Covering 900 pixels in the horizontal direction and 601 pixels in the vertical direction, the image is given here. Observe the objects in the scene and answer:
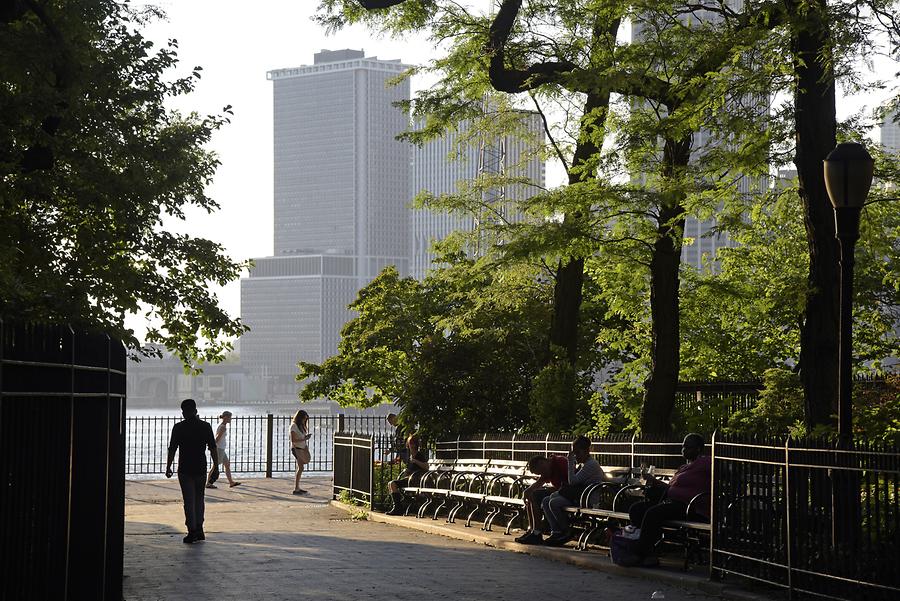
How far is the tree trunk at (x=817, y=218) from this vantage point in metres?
13.8

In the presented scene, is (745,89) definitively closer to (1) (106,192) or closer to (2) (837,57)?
(2) (837,57)

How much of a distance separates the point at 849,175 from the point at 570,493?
577 cm

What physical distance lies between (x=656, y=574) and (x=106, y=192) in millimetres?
9372

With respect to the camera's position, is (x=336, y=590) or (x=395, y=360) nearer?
(x=336, y=590)

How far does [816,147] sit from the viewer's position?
14180 mm

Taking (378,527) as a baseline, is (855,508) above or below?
above

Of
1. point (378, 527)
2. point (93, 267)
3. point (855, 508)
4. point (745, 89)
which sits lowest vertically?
point (378, 527)

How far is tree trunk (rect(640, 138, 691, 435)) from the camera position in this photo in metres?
20.3

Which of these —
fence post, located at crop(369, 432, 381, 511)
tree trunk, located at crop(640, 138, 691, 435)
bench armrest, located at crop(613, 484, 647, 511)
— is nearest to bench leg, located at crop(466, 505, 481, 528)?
tree trunk, located at crop(640, 138, 691, 435)

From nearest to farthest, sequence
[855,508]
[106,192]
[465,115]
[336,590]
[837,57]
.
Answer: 1. [855,508]
2. [336,590]
3. [837,57]
4. [106,192]
5. [465,115]

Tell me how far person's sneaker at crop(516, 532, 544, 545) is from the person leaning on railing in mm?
5931

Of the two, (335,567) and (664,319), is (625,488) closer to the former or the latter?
(335,567)

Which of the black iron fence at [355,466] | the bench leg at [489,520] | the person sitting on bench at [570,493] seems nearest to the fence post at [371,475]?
the black iron fence at [355,466]

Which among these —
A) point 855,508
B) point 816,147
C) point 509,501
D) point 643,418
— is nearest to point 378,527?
point 509,501
